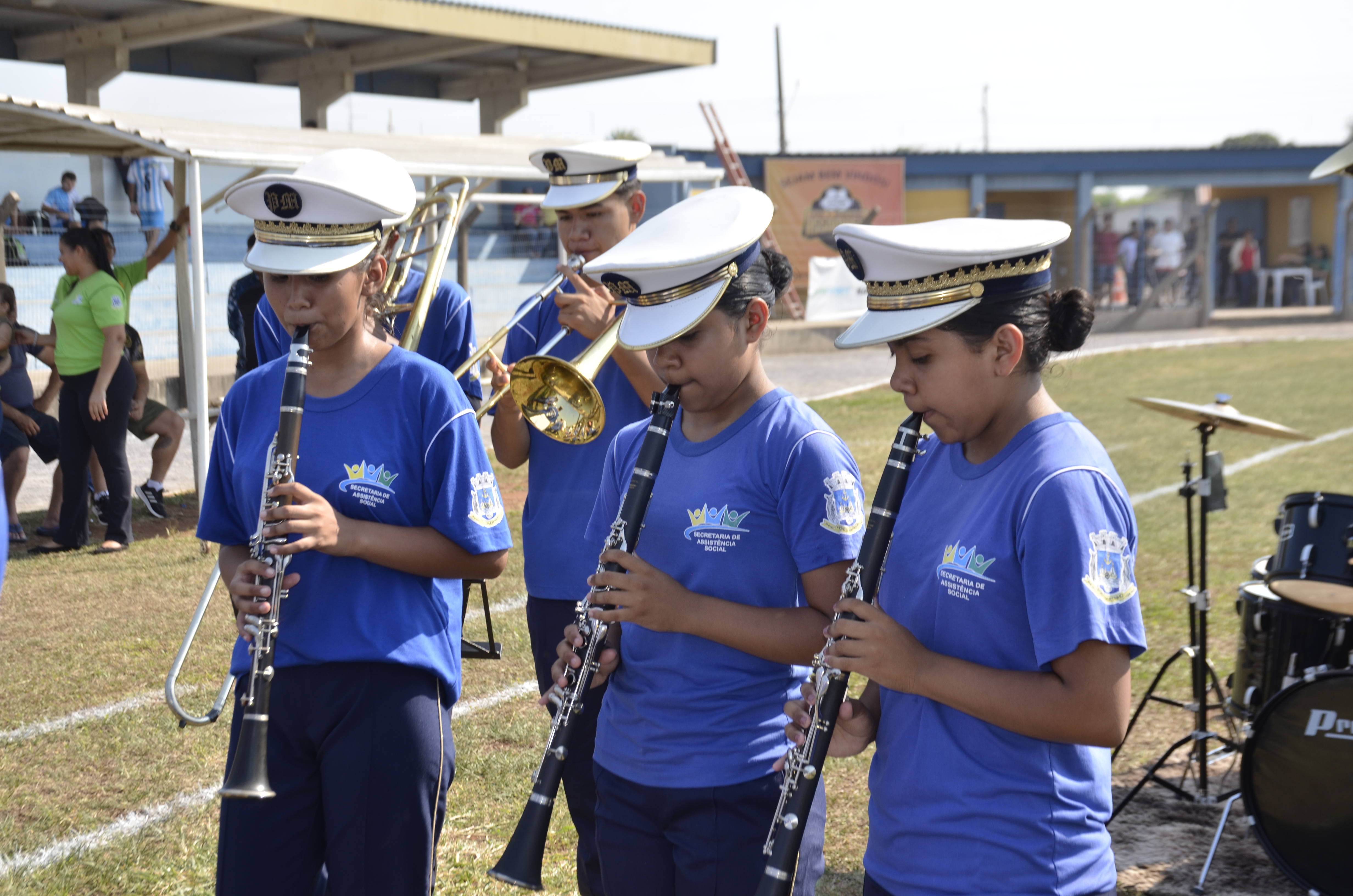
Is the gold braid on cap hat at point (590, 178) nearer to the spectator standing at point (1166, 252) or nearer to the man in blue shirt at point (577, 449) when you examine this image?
the man in blue shirt at point (577, 449)

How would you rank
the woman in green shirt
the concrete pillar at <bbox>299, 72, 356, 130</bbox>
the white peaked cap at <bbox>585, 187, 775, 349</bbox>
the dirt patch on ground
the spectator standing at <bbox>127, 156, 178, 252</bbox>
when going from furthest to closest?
the concrete pillar at <bbox>299, 72, 356, 130</bbox>, the spectator standing at <bbox>127, 156, 178, 252</bbox>, the woman in green shirt, the dirt patch on ground, the white peaked cap at <bbox>585, 187, 775, 349</bbox>

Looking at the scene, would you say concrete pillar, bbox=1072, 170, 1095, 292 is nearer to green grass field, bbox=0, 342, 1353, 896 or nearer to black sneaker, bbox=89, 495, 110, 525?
green grass field, bbox=0, 342, 1353, 896

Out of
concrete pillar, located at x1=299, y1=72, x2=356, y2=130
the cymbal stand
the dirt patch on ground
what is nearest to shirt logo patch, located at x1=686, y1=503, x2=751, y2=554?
the dirt patch on ground

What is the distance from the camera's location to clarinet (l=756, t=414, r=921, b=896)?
7.04 feet

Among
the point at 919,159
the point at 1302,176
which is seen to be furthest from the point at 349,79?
the point at 1302,176

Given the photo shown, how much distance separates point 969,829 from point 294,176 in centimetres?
185

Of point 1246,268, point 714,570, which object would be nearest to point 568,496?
point 714,570

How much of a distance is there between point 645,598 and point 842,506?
17.2 inches

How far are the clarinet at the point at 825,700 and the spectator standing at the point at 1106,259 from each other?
98.2 ft

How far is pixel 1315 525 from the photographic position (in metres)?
4.25

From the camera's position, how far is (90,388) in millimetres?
8727

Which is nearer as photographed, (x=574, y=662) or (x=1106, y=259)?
(x=574, y=662)

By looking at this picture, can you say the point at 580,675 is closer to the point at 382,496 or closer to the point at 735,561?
the point at 735,561

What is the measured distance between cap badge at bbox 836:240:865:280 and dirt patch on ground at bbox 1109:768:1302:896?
2.71 meters
